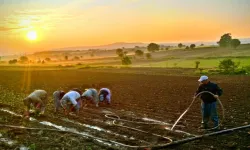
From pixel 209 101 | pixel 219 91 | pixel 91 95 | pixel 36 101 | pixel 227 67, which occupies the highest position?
pixel 227 67

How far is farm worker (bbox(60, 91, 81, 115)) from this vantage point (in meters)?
14.6

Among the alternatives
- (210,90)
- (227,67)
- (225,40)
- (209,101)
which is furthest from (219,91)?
(225,40)

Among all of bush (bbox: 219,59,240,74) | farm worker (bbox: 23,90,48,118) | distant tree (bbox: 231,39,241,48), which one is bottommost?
farm worker (bbox: 23,90,48,118)

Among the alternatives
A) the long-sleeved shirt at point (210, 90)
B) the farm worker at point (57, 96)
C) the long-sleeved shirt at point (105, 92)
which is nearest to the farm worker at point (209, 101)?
the long-sleeved shirt at point (210, 90)

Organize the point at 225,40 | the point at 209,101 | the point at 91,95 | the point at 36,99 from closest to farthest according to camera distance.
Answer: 1. the point at 209,101
2. the point at 36,99
3. the point at 91,95
4. the point at 225,40

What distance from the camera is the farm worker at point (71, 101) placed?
14.6 meters

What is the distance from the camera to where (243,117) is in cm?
1402

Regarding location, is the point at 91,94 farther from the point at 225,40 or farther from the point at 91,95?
the point at 225,40

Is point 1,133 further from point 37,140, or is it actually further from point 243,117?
point 243,117

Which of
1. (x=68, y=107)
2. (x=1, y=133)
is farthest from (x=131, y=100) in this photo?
(x=1, y=133)

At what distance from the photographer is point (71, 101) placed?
14617mm

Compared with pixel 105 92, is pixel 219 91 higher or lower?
higher

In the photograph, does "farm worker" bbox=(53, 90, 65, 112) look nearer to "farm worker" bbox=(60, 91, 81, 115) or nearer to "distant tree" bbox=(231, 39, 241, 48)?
"farm worker" bbox=(60, 91, 81, 115)

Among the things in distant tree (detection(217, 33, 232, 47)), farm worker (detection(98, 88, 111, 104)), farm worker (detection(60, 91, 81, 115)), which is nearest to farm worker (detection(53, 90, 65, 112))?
farm worker (detection(60, 91, 81, 115))
